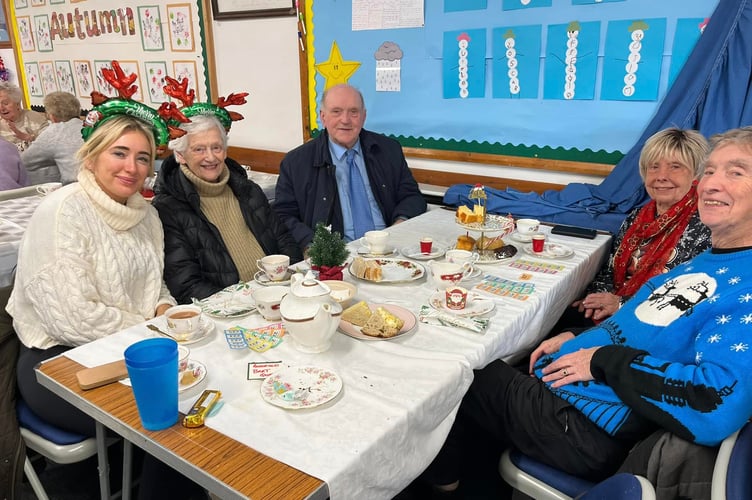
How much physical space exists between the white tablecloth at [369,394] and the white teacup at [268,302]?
0.13ft

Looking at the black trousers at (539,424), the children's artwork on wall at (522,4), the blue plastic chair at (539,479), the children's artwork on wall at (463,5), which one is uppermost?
the children's artwork on wall at (463,5)

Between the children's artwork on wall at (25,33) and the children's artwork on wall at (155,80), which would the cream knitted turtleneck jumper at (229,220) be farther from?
the children's artwork on wall at (25,33)

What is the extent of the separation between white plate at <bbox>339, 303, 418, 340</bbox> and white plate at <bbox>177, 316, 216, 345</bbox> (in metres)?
0.32

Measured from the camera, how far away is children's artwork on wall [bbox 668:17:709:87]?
2.45m

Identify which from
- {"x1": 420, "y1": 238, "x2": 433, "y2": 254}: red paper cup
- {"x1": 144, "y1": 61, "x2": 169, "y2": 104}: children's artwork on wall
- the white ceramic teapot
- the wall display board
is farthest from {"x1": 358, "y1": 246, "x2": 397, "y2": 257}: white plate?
{"x1": 144, "y1": 61, "x2": 169, "y2": 104}: children's artwork on wall

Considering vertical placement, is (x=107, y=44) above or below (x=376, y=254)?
above

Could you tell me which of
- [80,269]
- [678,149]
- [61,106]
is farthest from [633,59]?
[61,106]

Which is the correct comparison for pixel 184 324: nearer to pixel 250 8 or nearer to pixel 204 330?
pixel 204 330

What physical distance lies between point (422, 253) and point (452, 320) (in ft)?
1.85

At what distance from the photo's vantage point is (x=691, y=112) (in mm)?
2459

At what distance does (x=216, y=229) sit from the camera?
2.00 m

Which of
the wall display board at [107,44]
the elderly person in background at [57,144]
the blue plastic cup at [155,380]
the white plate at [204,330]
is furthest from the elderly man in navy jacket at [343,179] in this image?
the wall display board at [107,44]

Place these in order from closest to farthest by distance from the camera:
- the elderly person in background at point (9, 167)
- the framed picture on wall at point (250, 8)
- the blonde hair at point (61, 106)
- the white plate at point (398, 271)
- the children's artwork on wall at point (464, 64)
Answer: the white plate at point (398, 271), the children's artwork on wall at point (464, 64), the elderly person in background at point (9, 167), the framed picture on wall at point (250, 8), the blonde hair at point (61, 106)

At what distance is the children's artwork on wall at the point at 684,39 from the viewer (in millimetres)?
2447
